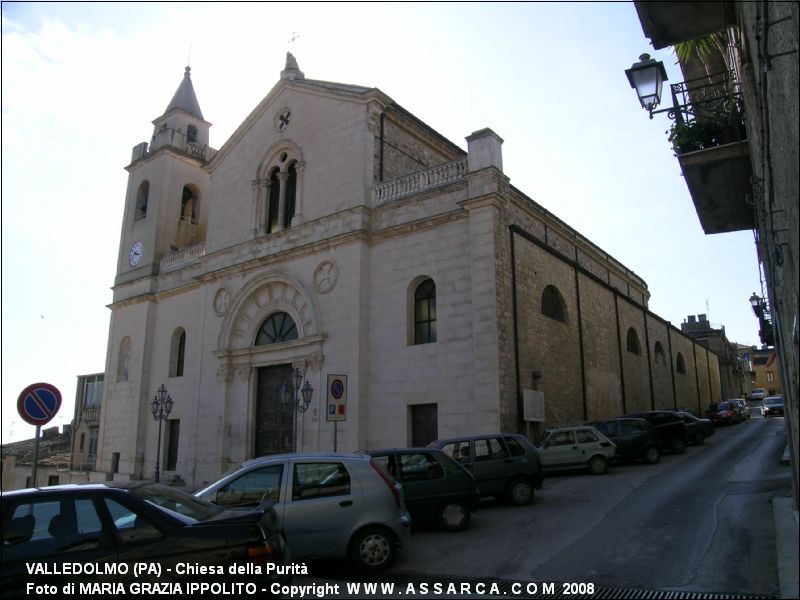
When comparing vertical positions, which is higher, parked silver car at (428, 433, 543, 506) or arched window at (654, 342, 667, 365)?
arched window at (654, 342, 667, 365)

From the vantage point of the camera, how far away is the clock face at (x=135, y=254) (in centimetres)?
2978

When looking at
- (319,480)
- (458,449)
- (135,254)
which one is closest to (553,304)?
(458,449)

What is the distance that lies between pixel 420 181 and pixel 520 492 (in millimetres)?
10895

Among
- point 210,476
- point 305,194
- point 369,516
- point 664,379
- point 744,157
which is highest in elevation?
point 305,194

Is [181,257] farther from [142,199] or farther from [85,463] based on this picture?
[85,463]

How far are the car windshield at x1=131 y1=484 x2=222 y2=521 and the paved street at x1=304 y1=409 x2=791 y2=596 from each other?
2223mm

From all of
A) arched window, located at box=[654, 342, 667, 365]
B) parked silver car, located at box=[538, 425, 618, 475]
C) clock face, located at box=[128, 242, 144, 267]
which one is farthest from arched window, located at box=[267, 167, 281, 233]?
arched window, located at box=[654, 342, 667, 365]

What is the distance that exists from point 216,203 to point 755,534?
23636 mm

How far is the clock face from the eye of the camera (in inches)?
1172

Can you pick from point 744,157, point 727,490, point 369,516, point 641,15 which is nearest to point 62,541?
point 369,516

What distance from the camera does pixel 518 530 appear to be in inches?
373

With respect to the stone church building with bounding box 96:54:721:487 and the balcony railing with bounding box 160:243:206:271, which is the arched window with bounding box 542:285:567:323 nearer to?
the stone church building with bounding box 96:54:721:487

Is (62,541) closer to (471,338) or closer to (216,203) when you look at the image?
(471,338)

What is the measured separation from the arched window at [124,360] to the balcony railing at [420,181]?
16239mm
